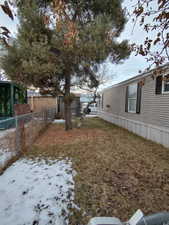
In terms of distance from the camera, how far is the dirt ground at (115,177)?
6.65ft

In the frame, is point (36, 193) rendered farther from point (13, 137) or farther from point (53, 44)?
point (53, 44)

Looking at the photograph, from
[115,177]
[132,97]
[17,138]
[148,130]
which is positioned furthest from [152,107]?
[17,138]

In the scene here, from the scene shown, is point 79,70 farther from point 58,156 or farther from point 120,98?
point 58,156

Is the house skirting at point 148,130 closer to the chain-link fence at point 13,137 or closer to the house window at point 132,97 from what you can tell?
the house window at point 132,97

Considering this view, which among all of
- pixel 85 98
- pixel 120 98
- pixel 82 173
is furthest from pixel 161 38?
pixel 85 98

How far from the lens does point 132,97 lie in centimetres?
778

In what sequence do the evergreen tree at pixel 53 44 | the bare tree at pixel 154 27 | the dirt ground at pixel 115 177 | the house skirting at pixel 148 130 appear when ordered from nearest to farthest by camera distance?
the bare tree at pixel 154 27 < the dirt ground at pixel 115 177 < the house skirting at pixel 148 130 < the evergreen tree at pixel 53 44

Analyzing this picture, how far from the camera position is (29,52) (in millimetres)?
5379

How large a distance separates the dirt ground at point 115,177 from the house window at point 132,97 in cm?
309

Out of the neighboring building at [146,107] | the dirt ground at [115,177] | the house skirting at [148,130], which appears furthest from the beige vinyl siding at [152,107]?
the dirt ground at [115,177]

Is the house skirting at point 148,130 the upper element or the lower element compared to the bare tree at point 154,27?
lower

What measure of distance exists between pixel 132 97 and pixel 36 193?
6.76 metres

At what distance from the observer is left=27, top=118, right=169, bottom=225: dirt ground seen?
6.65ft

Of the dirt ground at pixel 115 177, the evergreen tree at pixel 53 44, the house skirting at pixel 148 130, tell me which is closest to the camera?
the dirt ground at pixel 115 177
